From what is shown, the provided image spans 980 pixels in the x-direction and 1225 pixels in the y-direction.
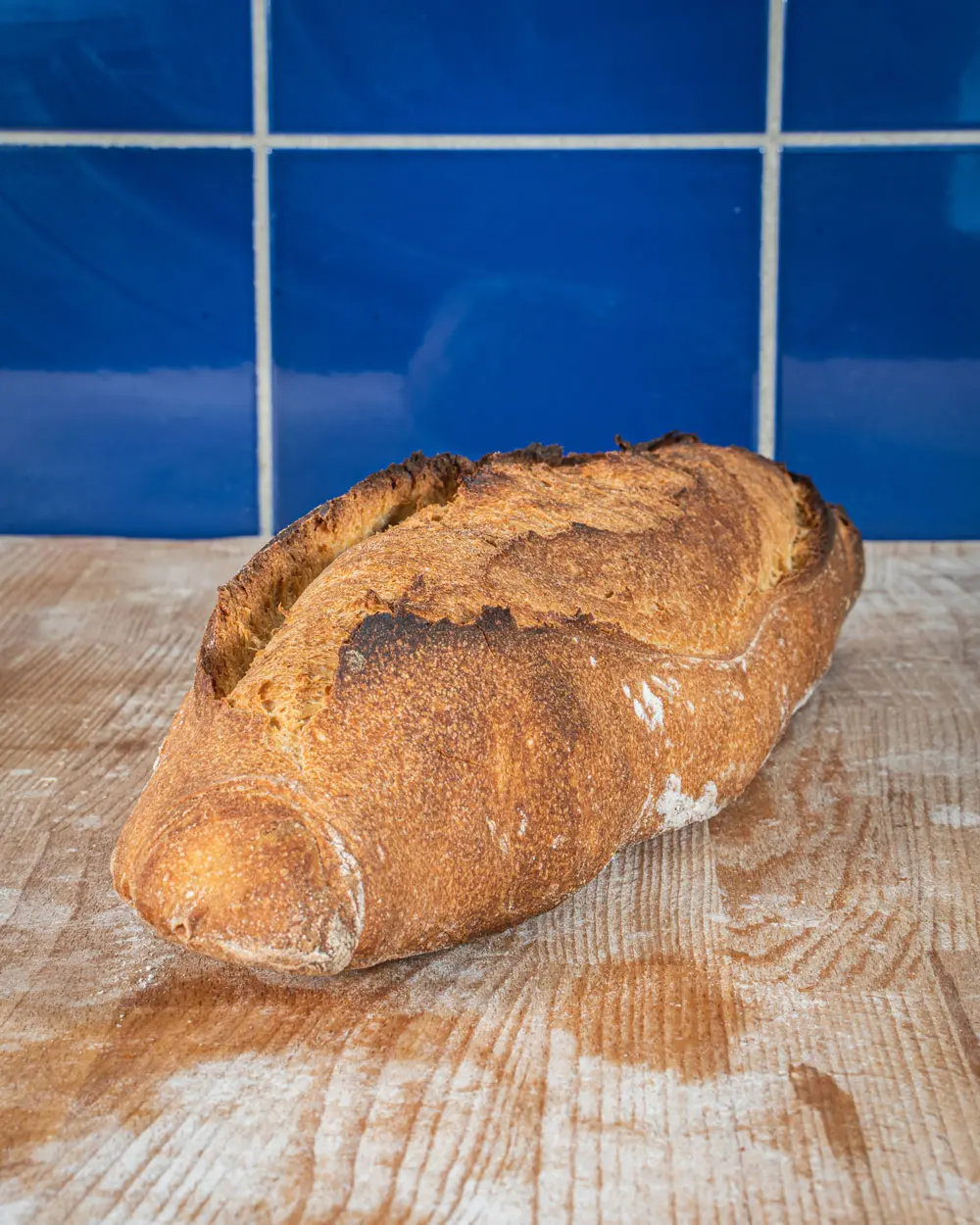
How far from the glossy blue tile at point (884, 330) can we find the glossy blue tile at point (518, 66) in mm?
240

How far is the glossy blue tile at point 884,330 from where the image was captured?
8.95 feet

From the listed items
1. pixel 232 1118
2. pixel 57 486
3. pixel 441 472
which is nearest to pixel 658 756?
pixel 441 472

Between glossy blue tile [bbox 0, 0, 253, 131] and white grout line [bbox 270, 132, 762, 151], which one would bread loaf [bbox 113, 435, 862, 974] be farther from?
glossy blue tile [bbox 0, 0, 253, 131]

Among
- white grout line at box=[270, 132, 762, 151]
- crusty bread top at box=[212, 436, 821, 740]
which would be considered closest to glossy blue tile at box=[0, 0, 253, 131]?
white grout line at box=[270, 132, 762, 151]

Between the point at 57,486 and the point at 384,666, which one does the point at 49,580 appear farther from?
the point at 384,666

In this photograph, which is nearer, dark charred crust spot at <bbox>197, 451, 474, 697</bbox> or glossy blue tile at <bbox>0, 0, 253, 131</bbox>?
dark charred crust spot at <bbox>197, 451, 474, 697</bbox>

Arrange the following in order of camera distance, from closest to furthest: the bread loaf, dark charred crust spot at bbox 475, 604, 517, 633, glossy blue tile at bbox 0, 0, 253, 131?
the bread loaf < dark charred crust spot at bbox 475, 604, 517, 633 < glossy blue tile at bbox 0, 0, 253, 131

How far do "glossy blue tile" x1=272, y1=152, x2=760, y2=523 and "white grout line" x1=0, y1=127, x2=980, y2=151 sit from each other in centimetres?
2

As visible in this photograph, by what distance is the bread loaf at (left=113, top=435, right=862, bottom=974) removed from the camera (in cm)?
104

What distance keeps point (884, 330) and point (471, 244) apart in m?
0.85

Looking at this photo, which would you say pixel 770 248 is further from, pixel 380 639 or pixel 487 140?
pixel 380 639

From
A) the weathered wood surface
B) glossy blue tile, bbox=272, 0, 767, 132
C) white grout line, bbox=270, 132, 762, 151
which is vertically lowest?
the weathered wood surface

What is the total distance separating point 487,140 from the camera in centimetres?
272

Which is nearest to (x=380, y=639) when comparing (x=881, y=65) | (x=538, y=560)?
(x=538, y=560)
